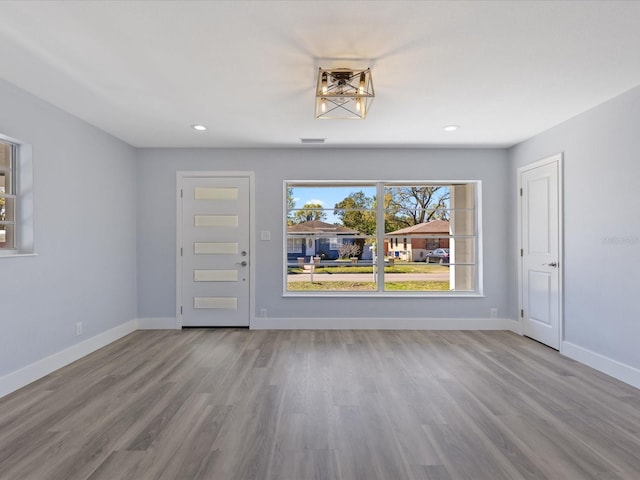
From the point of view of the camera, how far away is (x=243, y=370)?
10.6ft

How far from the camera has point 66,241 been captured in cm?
346

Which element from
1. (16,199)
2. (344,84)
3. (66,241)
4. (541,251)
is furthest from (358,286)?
(16,199)

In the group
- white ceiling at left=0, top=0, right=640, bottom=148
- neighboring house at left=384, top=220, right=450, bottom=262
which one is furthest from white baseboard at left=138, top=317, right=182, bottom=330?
neighboring house at left=384, top=220, right=450, bottom=262

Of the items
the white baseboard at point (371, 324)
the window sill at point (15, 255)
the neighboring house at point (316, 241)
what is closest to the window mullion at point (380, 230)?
the neighboring house at point (316, 241)

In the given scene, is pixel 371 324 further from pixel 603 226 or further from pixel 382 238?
pixel 603 226

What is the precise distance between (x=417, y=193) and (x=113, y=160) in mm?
4095

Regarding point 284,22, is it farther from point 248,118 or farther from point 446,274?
point 446,274

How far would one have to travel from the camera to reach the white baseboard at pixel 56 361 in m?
2.78

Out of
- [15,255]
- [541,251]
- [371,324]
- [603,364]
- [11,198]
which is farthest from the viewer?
[371,324]

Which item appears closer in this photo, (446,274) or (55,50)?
(55,50)

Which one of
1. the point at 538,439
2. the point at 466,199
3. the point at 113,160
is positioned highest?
the point at 113,160

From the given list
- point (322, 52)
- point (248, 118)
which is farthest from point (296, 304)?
point (322, 52)

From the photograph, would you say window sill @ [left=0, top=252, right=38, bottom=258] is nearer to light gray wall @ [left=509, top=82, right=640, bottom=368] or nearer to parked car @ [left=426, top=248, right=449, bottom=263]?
parked car @ [left=426, top=248, right=449, bottom=263]

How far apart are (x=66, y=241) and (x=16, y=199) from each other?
60cm
